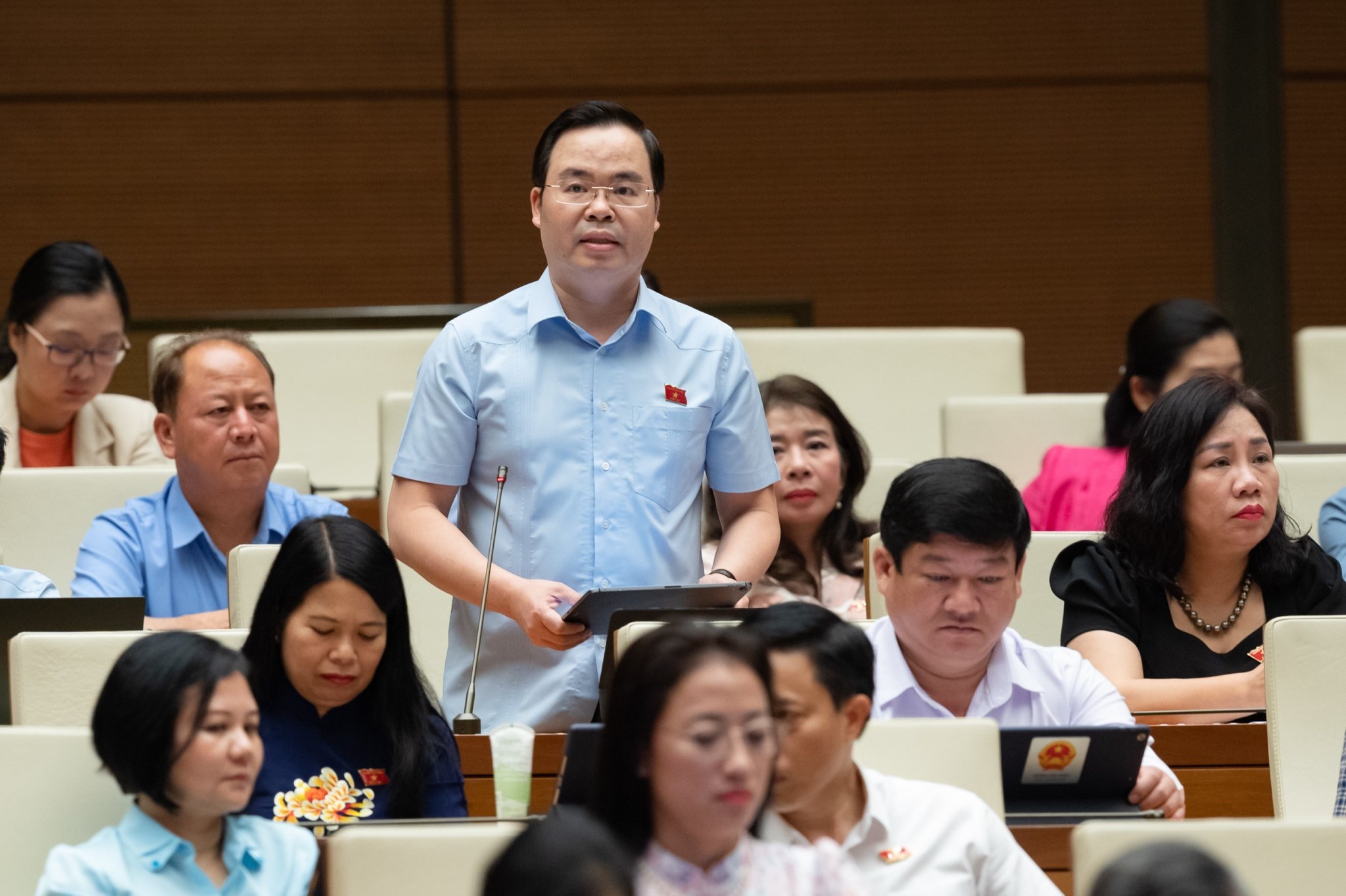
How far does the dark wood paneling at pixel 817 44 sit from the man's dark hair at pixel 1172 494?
109 inches

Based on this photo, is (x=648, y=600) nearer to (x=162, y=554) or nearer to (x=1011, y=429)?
(x=162, y=554)

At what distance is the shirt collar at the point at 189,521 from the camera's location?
2973mm

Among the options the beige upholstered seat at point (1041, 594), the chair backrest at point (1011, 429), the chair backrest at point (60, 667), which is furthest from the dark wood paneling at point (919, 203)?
the chair backrest at point (60, 667)

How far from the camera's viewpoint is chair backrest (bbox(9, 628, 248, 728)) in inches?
84.4

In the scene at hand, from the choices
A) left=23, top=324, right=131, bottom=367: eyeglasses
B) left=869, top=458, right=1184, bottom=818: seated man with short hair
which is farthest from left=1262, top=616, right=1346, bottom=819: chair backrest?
left=23, top=324, right=131, bottom=367: eyeglasses

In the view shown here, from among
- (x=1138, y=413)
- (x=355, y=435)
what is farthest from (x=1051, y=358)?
(x=355, y=435)

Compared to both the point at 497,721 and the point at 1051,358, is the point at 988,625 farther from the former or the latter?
the point at 1051,358

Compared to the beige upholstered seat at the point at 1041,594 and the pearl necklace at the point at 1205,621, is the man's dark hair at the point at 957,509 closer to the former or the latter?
the pearl necklace at the point at 1205,621

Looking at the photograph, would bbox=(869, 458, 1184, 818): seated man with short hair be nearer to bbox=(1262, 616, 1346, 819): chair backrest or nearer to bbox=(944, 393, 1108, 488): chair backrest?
bbox=(1262, 616, 1346, 819): chair backrest

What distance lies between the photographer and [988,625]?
2.18 meters

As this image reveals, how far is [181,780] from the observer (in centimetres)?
177

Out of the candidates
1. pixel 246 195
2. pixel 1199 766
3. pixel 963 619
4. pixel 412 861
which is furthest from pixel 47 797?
pixel 246 195

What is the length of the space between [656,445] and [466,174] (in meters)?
2.88

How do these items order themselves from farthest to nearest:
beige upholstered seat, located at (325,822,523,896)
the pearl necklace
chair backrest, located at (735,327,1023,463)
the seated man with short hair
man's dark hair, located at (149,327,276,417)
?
chair backrest, located at (735,327,1023,463)
man's dark hair, located at (149,327,276,417)
the pearl necklace
the seated man with short hair
beige upholstered seat, located at (325,822,523,896)
